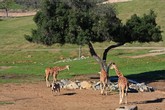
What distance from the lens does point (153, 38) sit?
34781 mm

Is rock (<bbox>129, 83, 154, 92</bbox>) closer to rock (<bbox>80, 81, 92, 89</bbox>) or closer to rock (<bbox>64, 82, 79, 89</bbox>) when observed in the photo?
rock (<bbox>80, 81, 92, 89</bbox>)

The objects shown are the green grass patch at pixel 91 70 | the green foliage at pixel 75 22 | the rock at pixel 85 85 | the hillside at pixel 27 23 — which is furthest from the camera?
the hillside at pixel 27 23

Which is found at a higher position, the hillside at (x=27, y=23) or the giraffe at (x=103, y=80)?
the giraffe at (x=103, y=80)

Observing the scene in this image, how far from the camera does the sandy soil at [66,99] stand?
2492cm

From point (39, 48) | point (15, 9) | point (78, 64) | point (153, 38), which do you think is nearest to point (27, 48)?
point (39, 48)

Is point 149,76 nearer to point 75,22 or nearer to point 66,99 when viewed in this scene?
point 75,22

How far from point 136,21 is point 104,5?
3436mm

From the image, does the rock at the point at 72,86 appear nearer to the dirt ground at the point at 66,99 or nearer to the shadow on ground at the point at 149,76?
the dirt ground at the point at 66,99

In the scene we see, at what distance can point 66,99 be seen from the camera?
27.3 meters

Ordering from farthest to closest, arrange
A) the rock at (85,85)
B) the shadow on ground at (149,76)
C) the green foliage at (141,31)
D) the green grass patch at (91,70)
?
the green grass patch at (91,70) < the shadow on ground at (149,76) < the green foliage at (141,31) < the rock at (85,85)

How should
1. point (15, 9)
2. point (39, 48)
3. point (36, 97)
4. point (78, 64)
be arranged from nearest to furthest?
point (36, 97)
point (78, 64)
point (39, 48)
point (15, 9)

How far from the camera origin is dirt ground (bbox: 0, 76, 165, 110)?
982 inches

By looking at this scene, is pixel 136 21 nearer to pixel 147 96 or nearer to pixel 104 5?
pixel 104 5

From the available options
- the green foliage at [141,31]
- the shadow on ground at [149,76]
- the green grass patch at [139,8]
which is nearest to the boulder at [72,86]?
the green foliage at [141,31]
